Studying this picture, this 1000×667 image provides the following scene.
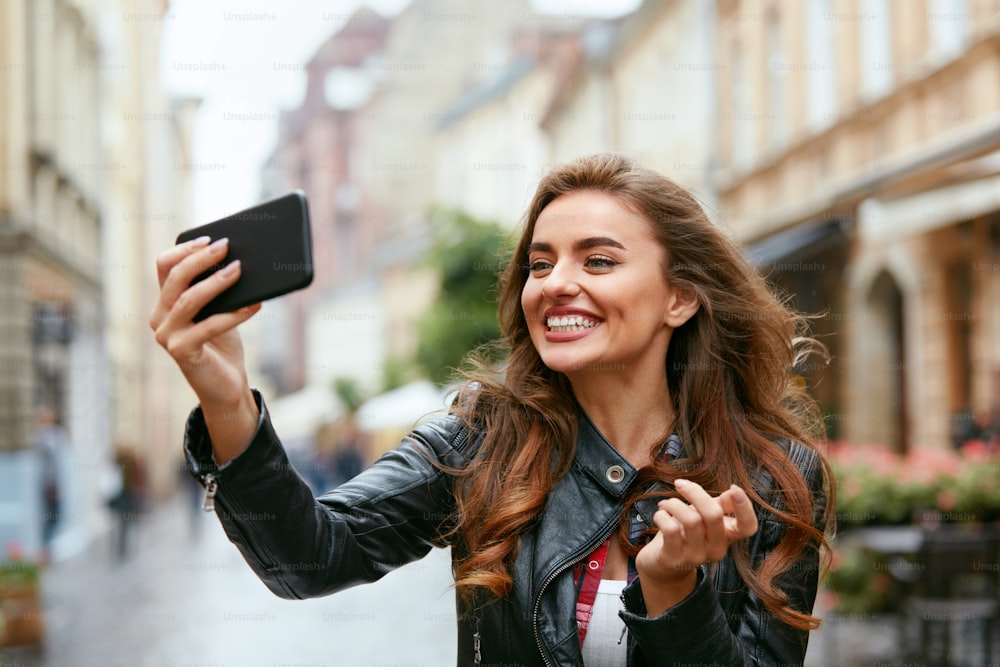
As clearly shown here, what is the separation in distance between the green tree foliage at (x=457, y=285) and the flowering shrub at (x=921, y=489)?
534 inches

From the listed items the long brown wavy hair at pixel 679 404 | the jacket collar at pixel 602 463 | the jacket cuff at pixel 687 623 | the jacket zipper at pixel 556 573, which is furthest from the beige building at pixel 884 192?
the jacket cuff at pixel 687 623

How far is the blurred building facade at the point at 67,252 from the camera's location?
14750 millimetres

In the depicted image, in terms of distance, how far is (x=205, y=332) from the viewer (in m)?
1.84

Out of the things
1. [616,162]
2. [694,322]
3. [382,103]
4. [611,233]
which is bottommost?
[694,322]

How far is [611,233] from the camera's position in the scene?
2449mm

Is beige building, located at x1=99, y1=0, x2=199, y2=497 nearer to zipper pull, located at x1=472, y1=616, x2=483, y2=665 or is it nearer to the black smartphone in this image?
zipper pull, located at x1=472, y1=616, x2=483, y2=665

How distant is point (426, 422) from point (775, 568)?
2.37 feet

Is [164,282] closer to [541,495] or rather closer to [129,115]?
[541,495]

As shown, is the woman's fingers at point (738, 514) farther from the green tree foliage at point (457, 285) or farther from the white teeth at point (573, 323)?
the green tree foliage at point (457, 285)

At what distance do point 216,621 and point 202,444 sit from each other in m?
9.54

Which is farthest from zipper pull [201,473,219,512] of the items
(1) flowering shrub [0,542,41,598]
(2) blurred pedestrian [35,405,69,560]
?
(2) blurred pedestrian [35,405,69,560]

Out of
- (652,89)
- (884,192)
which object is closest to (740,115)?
(652,89)

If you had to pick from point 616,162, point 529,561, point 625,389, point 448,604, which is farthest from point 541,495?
point 448,604

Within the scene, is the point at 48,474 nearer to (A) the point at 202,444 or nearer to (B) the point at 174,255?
(A) the point at 202,444
